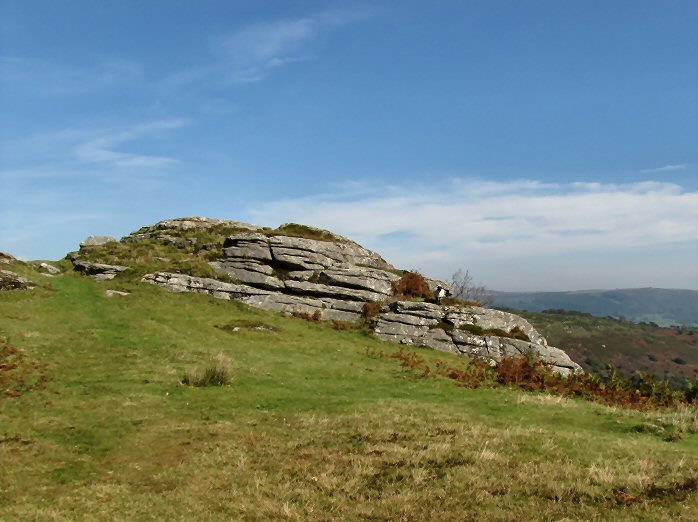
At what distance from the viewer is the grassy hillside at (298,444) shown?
12.6 metres

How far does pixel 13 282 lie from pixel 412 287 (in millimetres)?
37830

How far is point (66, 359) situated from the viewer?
2816cm

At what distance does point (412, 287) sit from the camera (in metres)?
54.8

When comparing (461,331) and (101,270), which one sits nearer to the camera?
(461,331)

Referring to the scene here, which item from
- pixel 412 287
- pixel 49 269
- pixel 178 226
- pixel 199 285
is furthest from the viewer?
pixel 178 226

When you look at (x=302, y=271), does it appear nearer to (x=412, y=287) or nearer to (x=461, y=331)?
(x=412, y=287)

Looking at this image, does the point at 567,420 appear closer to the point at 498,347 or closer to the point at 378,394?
the point at 378,394

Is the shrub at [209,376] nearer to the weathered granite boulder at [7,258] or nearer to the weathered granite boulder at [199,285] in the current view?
the weathered granite boulder at [199,285]

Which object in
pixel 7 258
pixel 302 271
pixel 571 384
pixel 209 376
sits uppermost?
pixel 7 258

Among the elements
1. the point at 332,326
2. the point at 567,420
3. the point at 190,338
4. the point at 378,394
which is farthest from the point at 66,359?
the point at 567,420

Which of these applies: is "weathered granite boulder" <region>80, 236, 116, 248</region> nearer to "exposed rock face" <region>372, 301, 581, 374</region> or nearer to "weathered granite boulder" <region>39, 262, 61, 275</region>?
"weathered granite boulder" <region>39, 262, 61, 275</region>

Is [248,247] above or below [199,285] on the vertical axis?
above

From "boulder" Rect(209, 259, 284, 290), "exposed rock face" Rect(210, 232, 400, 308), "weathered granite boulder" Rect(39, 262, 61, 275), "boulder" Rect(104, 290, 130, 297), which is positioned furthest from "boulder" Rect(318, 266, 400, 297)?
"weathered granite boulder" Rect(39, 262, 61, 275)

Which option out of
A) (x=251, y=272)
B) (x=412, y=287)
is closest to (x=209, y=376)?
(x=251, y=272)
